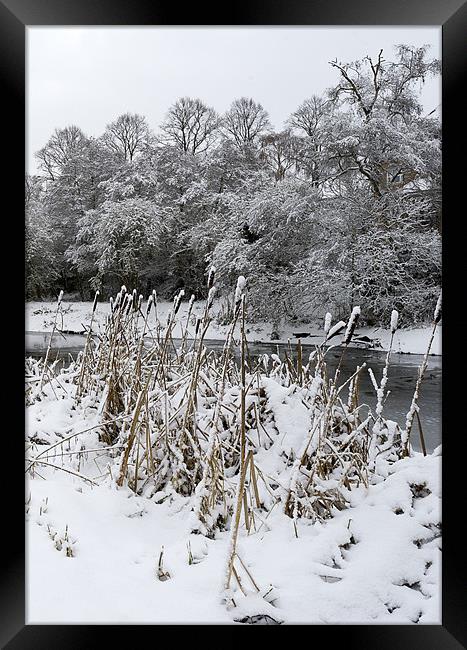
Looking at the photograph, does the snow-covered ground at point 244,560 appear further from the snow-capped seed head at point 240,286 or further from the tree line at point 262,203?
the tree line at point 262,203

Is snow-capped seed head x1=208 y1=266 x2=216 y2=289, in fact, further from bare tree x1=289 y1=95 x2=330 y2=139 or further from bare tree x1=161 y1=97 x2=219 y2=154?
bare tree x1=289 y1=95 x2=330 y2=139

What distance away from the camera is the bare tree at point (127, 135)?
9.17 feet

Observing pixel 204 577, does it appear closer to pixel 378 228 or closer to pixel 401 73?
pixel 378 228

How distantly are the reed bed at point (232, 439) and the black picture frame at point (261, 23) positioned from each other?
0.22 meters

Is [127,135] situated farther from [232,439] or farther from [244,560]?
[244,560]

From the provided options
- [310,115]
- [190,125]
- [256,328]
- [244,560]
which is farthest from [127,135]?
[244,560]

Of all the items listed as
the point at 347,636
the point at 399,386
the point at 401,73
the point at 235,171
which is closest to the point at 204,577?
the point at 347,636

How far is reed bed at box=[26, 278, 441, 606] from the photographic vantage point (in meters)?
1.32

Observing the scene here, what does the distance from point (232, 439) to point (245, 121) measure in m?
2.04

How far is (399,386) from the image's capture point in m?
2.77

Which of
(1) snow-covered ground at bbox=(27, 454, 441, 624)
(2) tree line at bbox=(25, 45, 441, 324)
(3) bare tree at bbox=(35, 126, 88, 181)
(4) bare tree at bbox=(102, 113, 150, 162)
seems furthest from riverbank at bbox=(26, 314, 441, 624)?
(4) bare tree at bbox=(102, 113, 150, 162)

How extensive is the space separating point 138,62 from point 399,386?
2.31m

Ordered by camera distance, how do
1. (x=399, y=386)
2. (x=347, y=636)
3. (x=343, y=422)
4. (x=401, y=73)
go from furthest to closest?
(x=401, y=73)
(x=399, y=386)
(x=343, y=422)
(x=347, y=636)
